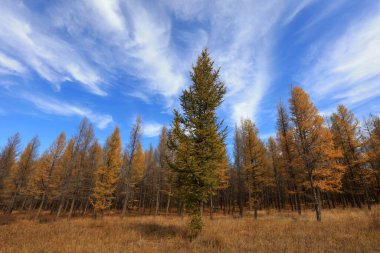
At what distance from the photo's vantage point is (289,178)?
22547 mm

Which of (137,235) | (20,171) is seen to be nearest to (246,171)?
(137,235)

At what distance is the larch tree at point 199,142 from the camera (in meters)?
10.9

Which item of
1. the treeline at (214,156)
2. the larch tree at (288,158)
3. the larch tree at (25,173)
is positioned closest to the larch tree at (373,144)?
the treeline at (214,156)

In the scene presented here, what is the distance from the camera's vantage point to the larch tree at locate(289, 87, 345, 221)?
1614 centimetres

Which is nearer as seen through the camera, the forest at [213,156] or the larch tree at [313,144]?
the forest at [213,156]

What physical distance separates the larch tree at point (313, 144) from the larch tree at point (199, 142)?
9.74 meters

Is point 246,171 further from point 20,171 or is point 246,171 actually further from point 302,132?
point 20,171

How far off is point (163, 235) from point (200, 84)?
10495 mm

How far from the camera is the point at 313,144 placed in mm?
16547

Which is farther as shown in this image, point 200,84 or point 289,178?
point 289,178

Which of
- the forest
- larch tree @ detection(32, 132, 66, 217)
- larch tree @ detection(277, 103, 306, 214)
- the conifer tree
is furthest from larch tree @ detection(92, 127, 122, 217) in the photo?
the conifer tree

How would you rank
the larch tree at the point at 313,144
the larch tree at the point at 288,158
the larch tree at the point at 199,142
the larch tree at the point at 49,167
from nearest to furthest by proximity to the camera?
1. the larch tree at the point at 199,142
2. the larch tree at the point at 313,144
3. the larch tree at the point at 288,158
4. the larch tree at the point at 49,167

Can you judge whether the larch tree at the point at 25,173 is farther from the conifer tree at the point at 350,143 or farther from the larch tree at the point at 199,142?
the conifer tree at the point at 350,143

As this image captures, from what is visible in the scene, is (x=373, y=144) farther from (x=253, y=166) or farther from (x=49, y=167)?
(x=49, y=167)
